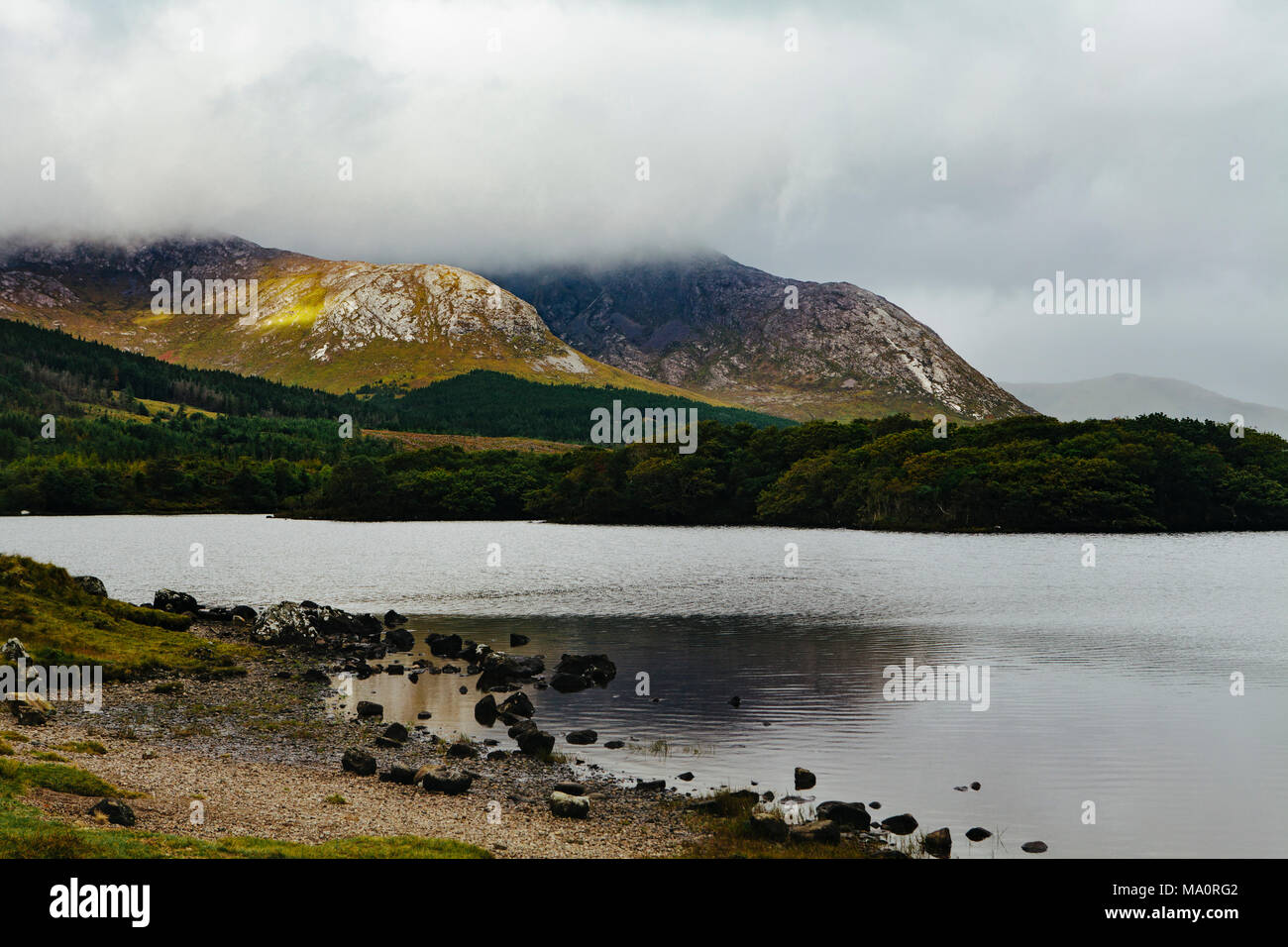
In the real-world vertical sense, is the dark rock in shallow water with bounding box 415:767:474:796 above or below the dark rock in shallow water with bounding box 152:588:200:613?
below

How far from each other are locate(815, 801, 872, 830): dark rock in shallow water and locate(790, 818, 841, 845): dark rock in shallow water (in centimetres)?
88

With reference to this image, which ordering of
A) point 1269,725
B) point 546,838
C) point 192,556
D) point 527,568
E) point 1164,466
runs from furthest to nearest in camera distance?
point 1164,466
point 192,556
point 527,568
point 1269,725
point 546,838

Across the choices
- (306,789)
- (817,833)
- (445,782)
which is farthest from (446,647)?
(817,833)

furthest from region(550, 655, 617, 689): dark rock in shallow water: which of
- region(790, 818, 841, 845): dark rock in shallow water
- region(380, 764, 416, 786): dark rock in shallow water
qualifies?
region(790, 818, 841, 845): dark rock in shallow water

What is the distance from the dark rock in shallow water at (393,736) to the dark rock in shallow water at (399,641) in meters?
21.0

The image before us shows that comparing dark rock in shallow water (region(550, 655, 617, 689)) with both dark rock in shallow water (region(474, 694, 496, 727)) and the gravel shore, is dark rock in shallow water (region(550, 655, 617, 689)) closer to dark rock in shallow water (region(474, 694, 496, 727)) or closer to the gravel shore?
dark rock in shallow water (region(474, 694, 496, 727))

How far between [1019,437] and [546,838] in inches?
7062

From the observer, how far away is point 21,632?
39.7 metres

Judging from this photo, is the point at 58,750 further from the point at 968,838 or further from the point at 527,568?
the point at 527,568

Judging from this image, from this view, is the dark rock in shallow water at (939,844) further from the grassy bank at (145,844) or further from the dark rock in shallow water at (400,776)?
the dark rock in shallow water at (400,776)

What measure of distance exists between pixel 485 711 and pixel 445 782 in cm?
1114

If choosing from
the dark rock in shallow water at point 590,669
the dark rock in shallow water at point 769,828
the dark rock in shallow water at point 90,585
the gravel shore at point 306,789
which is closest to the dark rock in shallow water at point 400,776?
the gravel shore at point 306,789

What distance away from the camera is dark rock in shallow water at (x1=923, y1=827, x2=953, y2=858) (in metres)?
20.5
